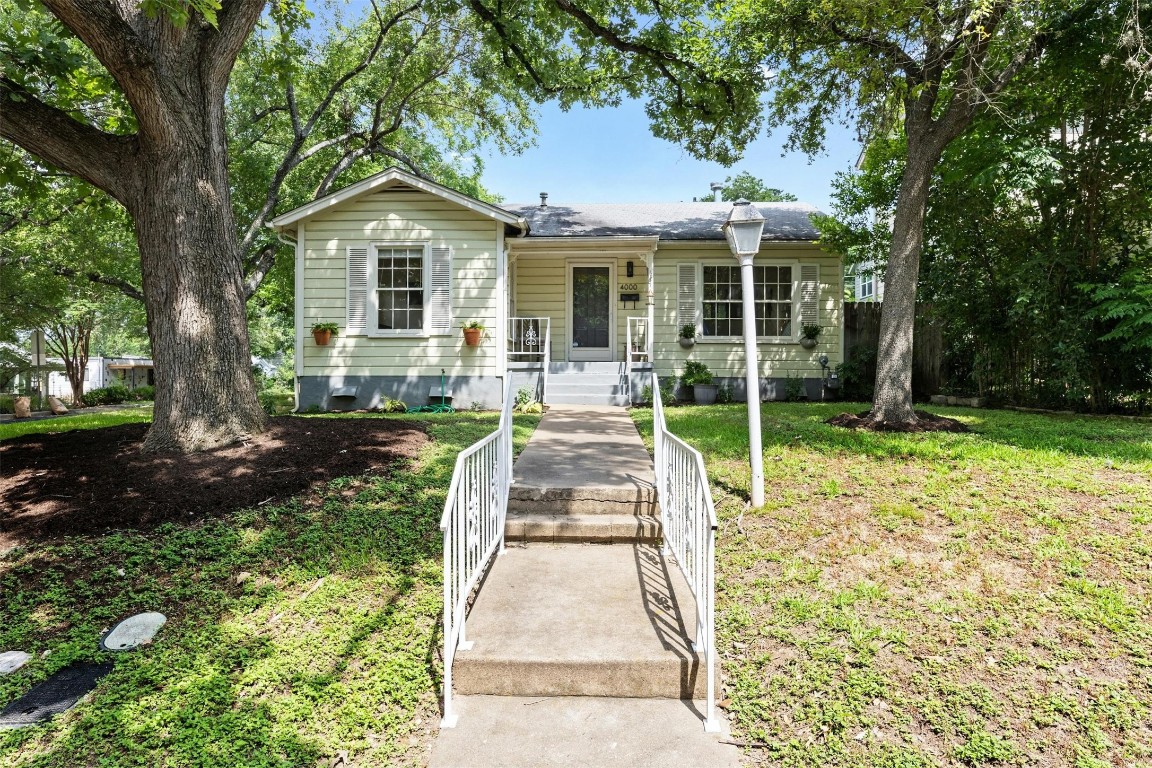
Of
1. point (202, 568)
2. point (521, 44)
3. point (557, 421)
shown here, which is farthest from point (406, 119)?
point (202, 568)

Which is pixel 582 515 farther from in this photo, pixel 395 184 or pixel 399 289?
pixel 395 184

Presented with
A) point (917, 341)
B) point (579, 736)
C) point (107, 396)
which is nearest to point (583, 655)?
point (579, 736)

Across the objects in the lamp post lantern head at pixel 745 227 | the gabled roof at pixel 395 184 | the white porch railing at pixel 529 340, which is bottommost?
the white porch railing at pixel 529 340

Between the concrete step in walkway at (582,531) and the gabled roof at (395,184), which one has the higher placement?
the gabled roof at (395,184)

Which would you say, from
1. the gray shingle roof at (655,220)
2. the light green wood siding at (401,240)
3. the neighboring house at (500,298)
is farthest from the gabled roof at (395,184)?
the gray shingle roof at (655,220)

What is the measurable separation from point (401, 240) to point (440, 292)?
1.26m

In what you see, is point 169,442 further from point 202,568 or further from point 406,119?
point 406,119

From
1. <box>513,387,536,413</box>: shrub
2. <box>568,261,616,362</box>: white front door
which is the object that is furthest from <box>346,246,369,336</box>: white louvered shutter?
<box>568,261,616,362</box>: white front door

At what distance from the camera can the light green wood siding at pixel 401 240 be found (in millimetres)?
10781

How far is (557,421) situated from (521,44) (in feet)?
21.4

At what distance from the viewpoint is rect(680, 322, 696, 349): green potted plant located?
1183 cm

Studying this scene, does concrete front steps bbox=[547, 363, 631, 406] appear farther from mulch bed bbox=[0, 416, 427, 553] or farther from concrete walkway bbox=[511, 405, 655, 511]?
mulch bed bbox=[0, 416, 427, 553]

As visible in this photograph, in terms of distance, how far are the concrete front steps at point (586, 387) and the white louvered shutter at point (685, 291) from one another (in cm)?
191

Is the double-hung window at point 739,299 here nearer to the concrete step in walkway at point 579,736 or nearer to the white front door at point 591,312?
the white front door at point 591,312
